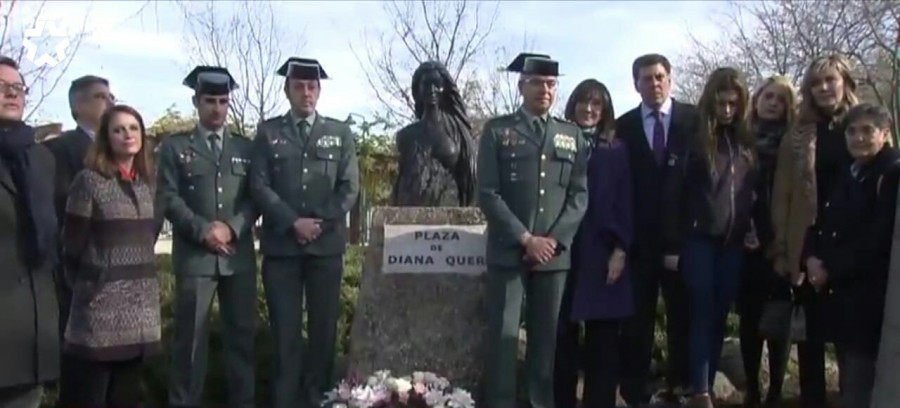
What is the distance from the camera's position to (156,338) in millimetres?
5000

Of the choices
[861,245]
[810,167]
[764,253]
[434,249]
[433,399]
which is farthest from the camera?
[434,249]

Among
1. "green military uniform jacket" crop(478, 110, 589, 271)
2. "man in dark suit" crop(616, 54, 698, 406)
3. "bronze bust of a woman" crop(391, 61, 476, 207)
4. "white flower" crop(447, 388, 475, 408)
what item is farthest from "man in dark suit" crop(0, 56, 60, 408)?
"man in dark suit" crop(616, 54, 698, 406)

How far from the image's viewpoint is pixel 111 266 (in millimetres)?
4867

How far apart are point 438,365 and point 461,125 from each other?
59.5 inches

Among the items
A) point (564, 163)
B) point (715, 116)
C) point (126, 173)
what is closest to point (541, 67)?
point (564, 163)

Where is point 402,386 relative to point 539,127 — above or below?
below

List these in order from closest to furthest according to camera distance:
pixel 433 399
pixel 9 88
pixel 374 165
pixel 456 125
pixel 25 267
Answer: pixel 25 267, pixel 9 88, pixel 433 399, pixel 456 125, pixel 374 165

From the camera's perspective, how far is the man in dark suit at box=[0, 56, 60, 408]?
4.19m

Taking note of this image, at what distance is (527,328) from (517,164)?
832mm

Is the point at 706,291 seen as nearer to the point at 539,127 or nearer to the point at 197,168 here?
the point at 539,127

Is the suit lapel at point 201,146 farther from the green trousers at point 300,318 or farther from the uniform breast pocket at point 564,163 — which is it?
the uniform breast pocket at point 564,163

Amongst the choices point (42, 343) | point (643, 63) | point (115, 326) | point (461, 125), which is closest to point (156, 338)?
point (115, 326)

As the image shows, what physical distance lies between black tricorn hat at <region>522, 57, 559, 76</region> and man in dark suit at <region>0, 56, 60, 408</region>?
2.39 meters

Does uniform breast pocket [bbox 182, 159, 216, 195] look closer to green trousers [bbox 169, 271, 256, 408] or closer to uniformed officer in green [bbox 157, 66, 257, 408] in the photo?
uniformed officer in green [bbox 157, 66, 257, 408]
